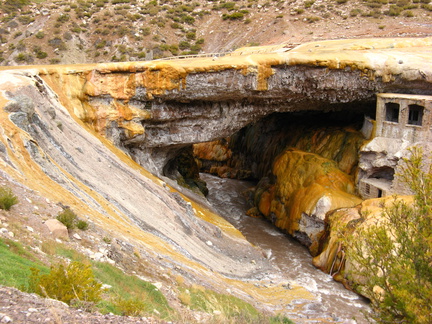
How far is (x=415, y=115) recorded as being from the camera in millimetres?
27672

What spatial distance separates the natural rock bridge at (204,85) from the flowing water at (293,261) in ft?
28.0

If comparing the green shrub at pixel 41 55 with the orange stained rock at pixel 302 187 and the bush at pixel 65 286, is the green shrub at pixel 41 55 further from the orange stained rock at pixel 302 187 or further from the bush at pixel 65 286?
the bush at pixel 65 286

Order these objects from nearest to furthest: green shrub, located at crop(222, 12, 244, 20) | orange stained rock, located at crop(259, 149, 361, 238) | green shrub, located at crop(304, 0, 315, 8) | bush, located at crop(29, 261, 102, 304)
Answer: bush, located at crop(29, 261, 102, 304)
orange stained rock, located at crop(259, 149, 361, 238)
green shrub, located at crop(304, 0, 315, 8)
green shrub, located at crop(222, 12, 244, 20)

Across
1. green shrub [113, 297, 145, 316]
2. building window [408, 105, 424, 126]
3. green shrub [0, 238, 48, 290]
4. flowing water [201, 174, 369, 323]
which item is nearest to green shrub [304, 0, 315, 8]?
flowing water [201, 174, 369, 323]

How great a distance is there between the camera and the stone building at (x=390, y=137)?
24766 millimetres

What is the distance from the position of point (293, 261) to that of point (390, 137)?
31.6ft

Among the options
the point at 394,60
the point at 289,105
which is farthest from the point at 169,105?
the point at 394,60

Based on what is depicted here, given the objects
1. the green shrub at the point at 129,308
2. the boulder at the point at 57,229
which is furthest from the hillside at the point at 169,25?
the green shrub at the point at 129,308

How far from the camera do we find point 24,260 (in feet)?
31.4

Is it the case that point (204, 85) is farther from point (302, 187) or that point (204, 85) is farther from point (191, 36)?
point (191, 36)

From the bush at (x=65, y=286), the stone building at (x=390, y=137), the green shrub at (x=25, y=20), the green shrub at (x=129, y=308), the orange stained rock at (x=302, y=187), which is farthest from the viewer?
the green shrub at (x=25, y=20)

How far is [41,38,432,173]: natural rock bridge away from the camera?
991 inches

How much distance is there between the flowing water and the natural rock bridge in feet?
28.0

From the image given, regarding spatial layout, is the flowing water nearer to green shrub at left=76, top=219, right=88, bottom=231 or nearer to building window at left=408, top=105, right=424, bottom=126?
green shrub at left=76, top=219, right=88, bottom=231
